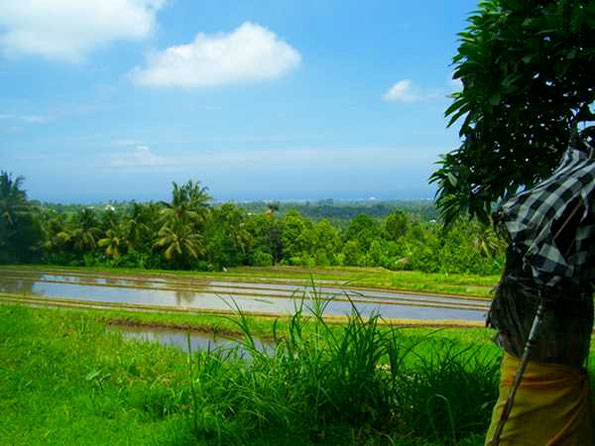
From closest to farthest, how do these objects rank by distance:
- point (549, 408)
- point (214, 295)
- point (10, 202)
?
point (549, 408) < point (214, 295) < point (10, 202)

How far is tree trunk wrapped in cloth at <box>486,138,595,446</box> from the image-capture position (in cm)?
127

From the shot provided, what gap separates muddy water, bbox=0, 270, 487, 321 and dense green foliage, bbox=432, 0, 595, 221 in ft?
26.8

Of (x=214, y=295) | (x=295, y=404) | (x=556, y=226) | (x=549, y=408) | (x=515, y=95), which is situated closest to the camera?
(x=556, y=226)

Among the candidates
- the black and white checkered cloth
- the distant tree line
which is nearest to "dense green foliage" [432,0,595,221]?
the black and white checkered cloth

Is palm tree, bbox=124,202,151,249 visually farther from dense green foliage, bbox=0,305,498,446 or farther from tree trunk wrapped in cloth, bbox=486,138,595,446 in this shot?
tree trunk wrapped in cloth, bbox=486,138,595,446

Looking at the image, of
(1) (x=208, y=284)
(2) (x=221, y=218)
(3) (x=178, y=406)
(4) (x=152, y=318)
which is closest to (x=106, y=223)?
(2) (x=221, y=218)

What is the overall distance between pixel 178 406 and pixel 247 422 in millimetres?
644

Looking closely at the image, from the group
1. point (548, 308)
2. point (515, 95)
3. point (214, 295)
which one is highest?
point (515, 95)

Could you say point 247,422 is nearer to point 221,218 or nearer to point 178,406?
point 178,406

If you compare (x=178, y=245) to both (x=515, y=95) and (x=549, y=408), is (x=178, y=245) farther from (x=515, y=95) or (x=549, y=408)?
(x=549, y=408)

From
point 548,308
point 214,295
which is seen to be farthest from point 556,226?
point 214,295

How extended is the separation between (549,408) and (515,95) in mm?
1201

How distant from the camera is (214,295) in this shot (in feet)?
47.1

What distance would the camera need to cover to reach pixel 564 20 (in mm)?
1869
